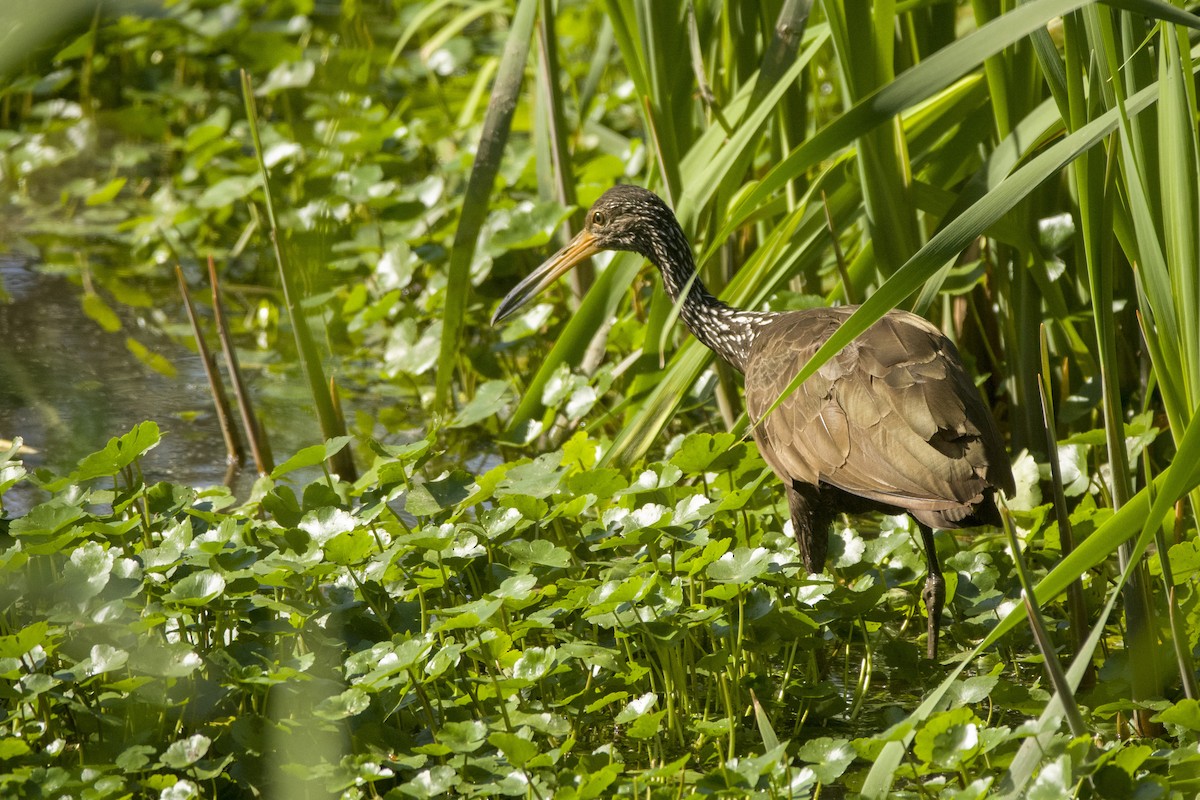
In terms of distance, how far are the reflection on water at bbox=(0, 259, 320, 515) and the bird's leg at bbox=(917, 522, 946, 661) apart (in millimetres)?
2099

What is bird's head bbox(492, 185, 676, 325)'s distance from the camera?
3855 millimetres

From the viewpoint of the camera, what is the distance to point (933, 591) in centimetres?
293

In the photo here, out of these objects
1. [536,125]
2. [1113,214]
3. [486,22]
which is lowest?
[1113,214]

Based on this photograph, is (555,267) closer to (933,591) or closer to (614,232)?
(614,232)

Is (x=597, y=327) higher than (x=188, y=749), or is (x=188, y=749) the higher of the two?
(x=597, y=327)

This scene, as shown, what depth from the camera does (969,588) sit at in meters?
3.00

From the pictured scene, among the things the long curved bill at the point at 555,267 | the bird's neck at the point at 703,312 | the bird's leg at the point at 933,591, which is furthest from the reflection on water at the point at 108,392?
the bird's leg at the point at 933,591

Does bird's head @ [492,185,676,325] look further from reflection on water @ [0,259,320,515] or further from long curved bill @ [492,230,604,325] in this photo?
reflection on water @ [0,259,320,515]

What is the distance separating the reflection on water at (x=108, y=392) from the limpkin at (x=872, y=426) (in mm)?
1723

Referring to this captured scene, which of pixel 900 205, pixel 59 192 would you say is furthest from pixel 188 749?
pixel 59 192

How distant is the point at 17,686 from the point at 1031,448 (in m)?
2.55

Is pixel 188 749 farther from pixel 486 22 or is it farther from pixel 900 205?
pixel 486 22

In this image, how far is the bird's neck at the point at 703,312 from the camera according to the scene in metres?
3.51

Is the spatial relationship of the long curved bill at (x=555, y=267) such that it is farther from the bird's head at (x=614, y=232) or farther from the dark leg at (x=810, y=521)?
the dark leg at (x=810, y=521)
